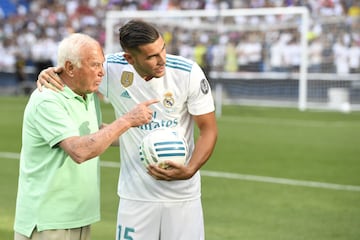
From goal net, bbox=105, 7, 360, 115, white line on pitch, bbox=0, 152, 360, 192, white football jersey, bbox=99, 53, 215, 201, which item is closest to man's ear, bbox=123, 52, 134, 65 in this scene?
white football jersey, bbox=99, 53, 215, 201

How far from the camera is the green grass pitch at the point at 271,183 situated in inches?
365

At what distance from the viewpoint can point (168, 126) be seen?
5293mm

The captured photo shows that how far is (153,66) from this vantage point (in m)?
5.10

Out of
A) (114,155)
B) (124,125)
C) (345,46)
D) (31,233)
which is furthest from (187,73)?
(345,46)

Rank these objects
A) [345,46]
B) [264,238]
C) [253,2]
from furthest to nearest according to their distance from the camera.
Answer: [253,2] → [345,46] → [264,238]

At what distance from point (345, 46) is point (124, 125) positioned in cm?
2364

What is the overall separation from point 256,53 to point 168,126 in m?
23.2

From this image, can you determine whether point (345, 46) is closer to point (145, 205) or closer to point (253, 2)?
point (253, 2)

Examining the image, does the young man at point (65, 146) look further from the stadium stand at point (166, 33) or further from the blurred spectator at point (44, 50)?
the blurred spectator at point (44, 50)

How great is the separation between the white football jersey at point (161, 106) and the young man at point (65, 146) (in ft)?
1.08

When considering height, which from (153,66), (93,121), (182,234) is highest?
(153,66)

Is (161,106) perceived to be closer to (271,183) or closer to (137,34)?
(137,34)

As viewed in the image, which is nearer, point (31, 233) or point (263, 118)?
point (31, 233)

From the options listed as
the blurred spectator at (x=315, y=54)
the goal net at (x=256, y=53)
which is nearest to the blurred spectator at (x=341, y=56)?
the goal net at (x=256, y=53)
